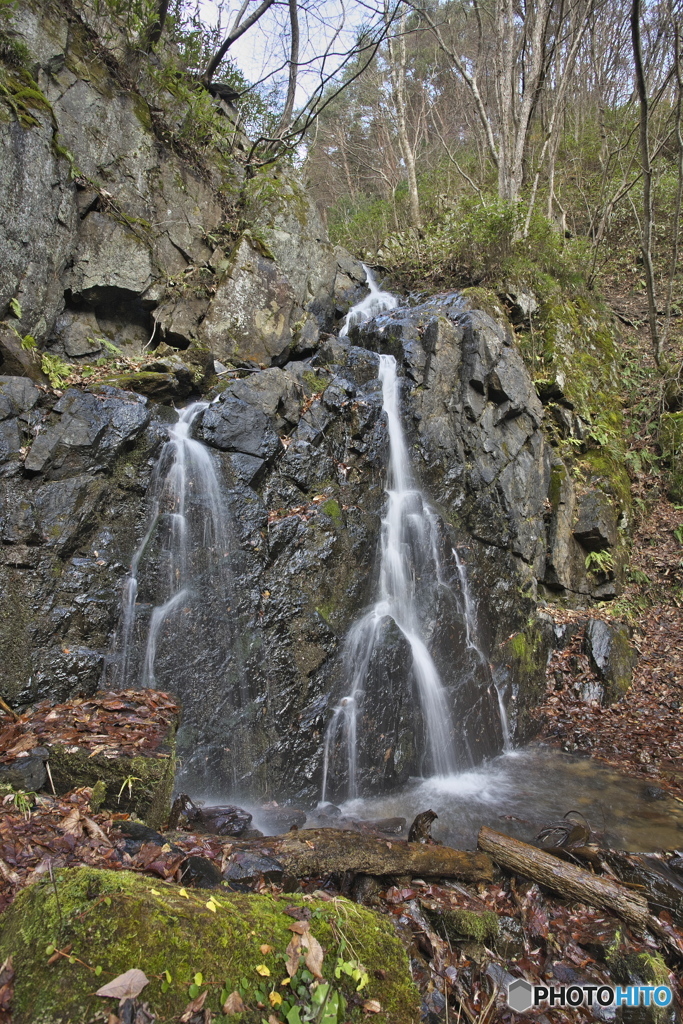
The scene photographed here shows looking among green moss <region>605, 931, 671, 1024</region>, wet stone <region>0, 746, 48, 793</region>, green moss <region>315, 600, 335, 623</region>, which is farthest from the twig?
green moss <region>605, 931, 671, 1024</region>

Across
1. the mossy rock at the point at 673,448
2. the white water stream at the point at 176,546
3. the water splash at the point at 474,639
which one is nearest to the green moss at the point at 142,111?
the white water stream at the point at 176,546

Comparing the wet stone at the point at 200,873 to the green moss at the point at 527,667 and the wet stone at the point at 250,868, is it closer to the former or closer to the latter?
the wet stone at the point at 250,868

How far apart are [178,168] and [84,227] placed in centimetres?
285

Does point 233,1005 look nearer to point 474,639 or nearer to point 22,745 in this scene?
point 22,745

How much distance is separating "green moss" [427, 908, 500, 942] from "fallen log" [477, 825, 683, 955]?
0.76 metres

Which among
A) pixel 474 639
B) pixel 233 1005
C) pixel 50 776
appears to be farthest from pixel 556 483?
pixel 233 1005

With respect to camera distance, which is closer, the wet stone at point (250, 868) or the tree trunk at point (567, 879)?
the wet stone at point (250, 868)

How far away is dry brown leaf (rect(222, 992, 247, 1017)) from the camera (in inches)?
68.7

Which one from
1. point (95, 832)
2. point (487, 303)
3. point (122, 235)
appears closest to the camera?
point (95, 832)

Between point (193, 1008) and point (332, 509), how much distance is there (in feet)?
19.4

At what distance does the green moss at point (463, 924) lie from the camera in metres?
3.11

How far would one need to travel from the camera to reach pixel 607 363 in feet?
38.8

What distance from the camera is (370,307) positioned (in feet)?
41.8

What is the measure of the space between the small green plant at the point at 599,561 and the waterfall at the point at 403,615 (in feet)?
10.1
